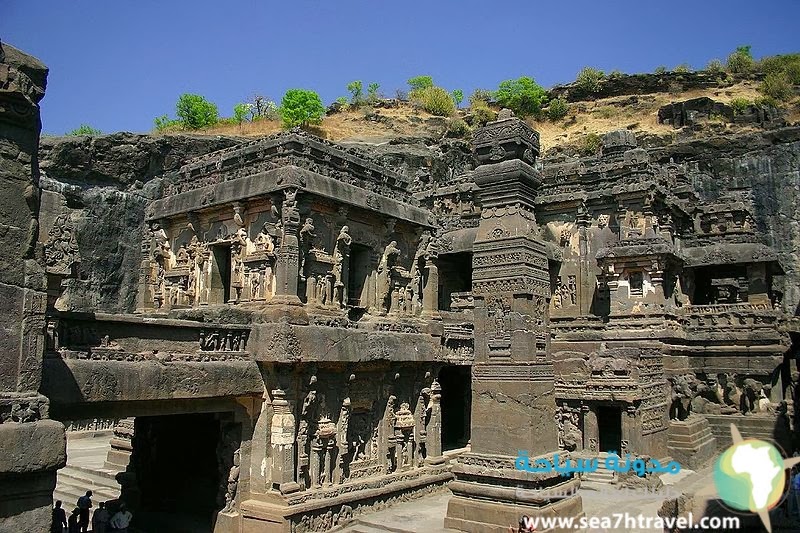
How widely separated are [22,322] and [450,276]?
831 inches

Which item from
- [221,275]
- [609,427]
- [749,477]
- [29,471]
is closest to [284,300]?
[221,275]

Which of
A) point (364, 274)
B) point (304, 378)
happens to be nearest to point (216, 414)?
point (304, 378)

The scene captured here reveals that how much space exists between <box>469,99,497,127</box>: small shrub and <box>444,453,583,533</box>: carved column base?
3725cm

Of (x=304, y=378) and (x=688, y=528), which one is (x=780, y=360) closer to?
(x=688, y=528)

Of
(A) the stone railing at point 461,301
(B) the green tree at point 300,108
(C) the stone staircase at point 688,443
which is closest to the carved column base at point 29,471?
(C) the stone staircase at point 688,443

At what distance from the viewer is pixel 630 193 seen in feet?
74.1

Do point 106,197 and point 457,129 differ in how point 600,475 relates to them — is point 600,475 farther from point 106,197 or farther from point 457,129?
point 457,129

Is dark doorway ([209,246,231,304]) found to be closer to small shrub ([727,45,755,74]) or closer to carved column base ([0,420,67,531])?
carved column base ([0,420,67,531])

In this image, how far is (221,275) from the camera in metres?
15.9

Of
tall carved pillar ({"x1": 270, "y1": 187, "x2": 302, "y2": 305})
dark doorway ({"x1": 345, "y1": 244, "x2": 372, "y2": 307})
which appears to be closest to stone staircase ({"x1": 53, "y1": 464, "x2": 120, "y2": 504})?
tall carved pillar ({"x1": 270, "y1": 187, "x2": 302, "y2": 305})

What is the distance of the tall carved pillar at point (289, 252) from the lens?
13445 millimetres

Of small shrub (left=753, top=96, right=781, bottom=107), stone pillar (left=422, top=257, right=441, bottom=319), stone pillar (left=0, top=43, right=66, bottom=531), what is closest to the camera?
stone pillar (left=0, top=43, right=66, bottom=531)

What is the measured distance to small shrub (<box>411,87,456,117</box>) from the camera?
47.3m

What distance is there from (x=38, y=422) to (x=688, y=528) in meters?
7.77
